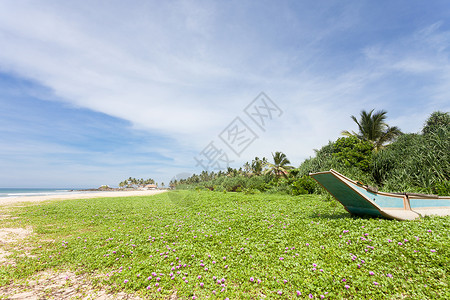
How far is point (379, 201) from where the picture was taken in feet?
18.0

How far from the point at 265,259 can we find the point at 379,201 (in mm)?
3802

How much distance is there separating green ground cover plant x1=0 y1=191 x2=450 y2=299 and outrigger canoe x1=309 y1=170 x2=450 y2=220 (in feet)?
1.45

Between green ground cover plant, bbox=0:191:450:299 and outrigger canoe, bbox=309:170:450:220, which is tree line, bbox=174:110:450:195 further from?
green ground cover plant, bbox=0:191:450:299

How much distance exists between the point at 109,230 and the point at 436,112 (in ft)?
81.9

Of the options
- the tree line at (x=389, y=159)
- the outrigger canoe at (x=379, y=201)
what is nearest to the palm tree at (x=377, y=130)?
the tree line at (x=389, y=159)

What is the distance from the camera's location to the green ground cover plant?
10.5ft

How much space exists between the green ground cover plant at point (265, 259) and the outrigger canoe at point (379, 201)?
0.44 metres

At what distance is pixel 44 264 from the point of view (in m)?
4.70

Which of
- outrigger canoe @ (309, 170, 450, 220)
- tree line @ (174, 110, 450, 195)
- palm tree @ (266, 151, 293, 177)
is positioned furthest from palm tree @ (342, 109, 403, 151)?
outrigger canoe @ (309, 170, 450, 220)

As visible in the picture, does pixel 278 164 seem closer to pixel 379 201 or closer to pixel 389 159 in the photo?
pixel 389 159

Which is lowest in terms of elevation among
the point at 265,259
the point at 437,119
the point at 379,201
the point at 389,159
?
the point at 265,259

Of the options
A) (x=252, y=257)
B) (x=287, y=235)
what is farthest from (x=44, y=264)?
(x=287, y=235)

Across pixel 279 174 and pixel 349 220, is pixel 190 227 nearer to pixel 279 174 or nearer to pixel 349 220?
pixel 349 220

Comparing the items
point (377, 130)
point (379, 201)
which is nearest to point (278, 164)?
point (377, 130)
